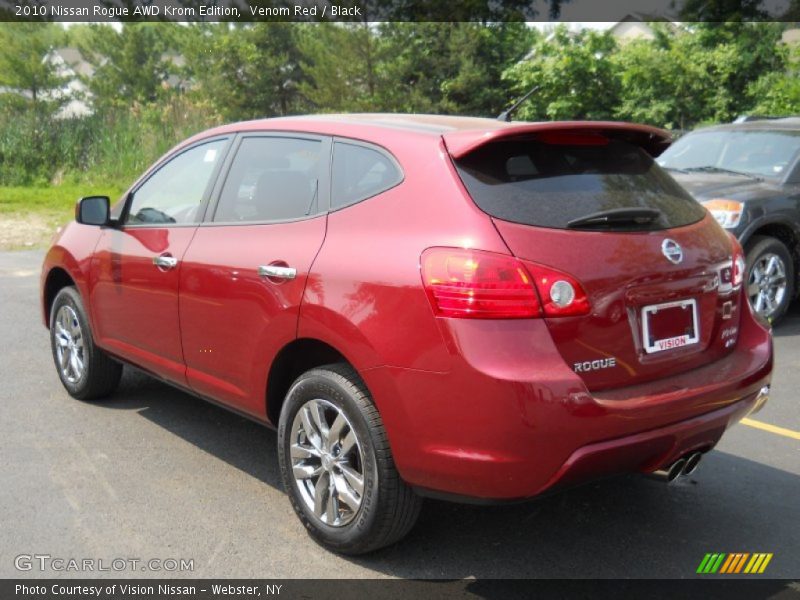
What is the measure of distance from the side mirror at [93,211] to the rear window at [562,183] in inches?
102

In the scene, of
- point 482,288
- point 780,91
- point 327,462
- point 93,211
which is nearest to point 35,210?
point 93,211

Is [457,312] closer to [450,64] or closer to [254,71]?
[450,64]

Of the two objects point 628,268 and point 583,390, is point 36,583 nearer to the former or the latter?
point 583,390

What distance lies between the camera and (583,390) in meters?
2.95

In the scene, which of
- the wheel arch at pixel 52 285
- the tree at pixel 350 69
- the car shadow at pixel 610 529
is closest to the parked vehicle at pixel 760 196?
the car shadow at pixel 610 529

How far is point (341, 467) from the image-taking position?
11.3 ft

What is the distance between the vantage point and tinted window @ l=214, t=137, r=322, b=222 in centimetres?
381

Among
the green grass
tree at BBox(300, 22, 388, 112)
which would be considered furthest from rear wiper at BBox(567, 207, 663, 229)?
tree at BBox(300, 22, 388, 112)

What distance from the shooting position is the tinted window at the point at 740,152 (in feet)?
27.3

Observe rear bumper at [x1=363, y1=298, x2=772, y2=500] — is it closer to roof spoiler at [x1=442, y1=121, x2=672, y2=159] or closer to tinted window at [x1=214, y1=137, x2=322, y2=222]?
roof spoiler at [x1=442, y1=121, x2=672, y2=159]

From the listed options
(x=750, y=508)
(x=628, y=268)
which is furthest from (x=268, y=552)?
(x=750, y=508)

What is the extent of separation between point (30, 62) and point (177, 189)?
36385 mm

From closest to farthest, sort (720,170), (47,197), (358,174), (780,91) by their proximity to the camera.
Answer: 1. (358,174)
2. (720,170)
3. (780,91)
4. (47,197)

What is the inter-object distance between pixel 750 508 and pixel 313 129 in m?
2.65
